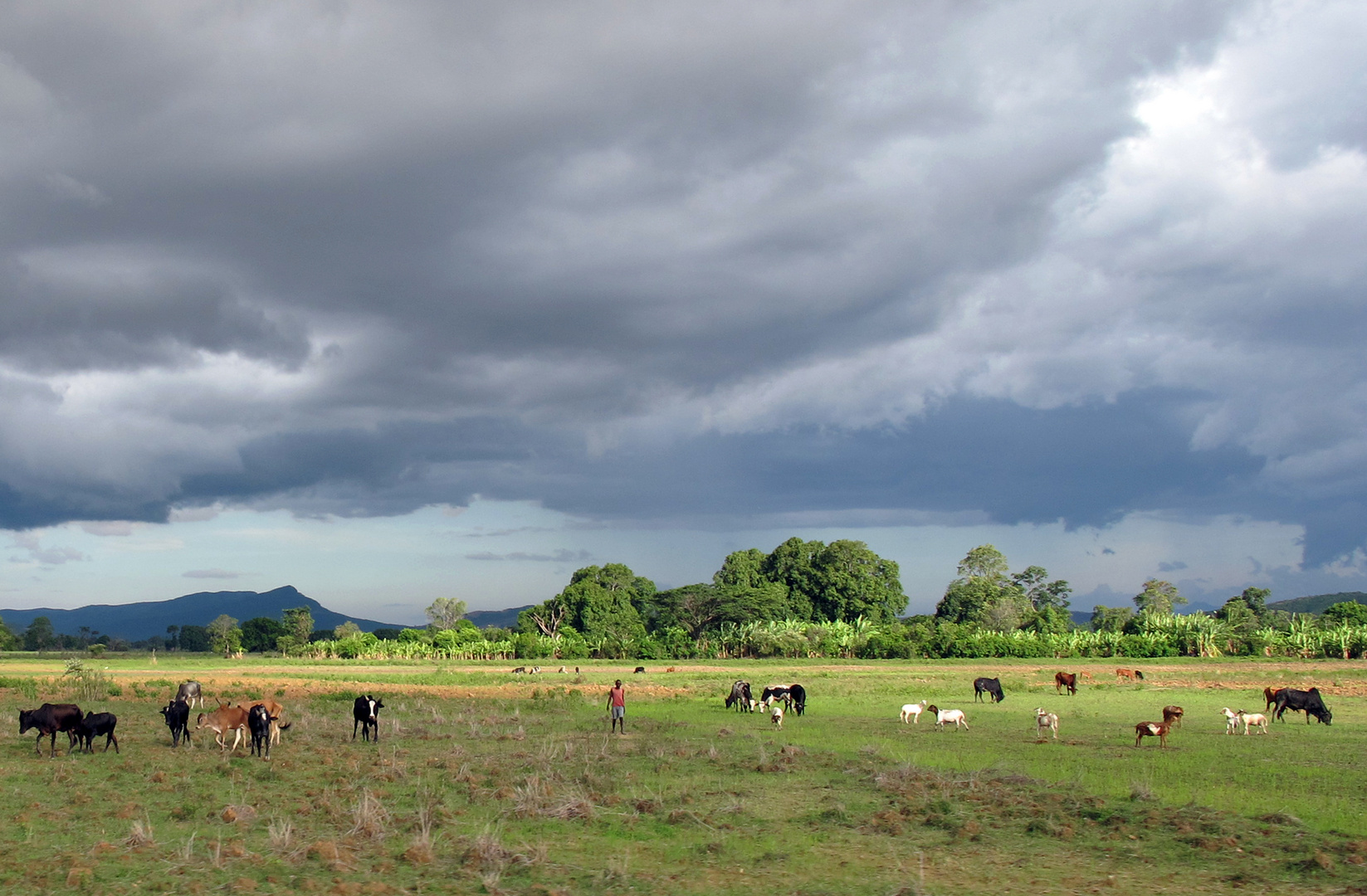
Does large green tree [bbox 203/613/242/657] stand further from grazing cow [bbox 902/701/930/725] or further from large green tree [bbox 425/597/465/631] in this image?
grazing cow [bbox 902/701/930/725]

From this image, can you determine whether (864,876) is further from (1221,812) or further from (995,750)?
(995,750)

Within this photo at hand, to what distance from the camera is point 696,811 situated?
15.9 m

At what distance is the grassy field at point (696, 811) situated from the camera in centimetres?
1210

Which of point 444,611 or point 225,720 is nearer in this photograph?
point 225,720

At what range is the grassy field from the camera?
1210cm

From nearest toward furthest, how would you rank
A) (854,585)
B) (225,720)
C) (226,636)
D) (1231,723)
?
(225,720), (1231,723), (854,585), (226,636)

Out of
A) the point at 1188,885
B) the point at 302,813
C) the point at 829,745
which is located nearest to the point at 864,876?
the point at 1188,885

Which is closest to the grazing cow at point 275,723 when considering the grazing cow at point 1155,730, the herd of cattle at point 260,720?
the herd of cattle at point 260,720

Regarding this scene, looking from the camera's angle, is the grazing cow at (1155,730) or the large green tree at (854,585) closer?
the grazing cow at (1155,730)

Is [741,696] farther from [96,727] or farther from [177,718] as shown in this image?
[96,727]

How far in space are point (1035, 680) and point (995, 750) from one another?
120ft

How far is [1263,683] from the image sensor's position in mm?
51000

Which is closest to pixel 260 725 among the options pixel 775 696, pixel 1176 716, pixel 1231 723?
pixel 775 696

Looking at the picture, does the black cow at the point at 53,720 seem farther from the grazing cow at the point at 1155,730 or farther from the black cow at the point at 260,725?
the grazing cow at the point at 1155,730
